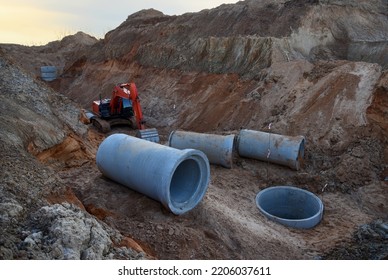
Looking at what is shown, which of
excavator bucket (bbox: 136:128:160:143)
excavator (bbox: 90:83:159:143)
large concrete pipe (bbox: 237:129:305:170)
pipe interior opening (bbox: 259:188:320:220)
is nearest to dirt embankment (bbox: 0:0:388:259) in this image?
large concrete pipe (bbox: 237:129:305:170)

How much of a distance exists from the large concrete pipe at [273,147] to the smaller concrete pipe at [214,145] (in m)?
0.68

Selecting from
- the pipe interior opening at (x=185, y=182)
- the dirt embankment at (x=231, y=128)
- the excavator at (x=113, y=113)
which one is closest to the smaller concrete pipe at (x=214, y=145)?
the dirt embankment at (x=231, y=128)

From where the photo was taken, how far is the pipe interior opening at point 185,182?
299 inches

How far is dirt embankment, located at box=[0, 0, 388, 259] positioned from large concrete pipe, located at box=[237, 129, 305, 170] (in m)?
0.32

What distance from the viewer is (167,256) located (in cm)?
624

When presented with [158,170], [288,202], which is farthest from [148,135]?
[158,170]

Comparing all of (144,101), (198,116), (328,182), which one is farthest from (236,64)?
(328,182)

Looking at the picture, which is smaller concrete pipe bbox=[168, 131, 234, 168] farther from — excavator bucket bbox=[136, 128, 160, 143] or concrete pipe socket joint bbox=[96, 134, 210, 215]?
concrete pipe socket joint bbox=[96, 134, 210, 215]

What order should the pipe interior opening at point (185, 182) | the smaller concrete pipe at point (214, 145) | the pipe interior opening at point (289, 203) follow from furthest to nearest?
the smaller concrete pipe at point (214, 145) → the pipe interior opening at point (289, 203) → the pipe interior opening at point (185, 182)

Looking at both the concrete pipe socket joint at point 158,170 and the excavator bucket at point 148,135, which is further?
the excavator bucket at point 148,135

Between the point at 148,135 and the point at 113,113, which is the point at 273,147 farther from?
the point at 113,113

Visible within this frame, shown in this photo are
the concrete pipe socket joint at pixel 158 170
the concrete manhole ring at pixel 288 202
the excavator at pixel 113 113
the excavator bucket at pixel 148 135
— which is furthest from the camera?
the excavator at pixel 113 113

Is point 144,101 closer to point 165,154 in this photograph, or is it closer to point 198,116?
point 198,116

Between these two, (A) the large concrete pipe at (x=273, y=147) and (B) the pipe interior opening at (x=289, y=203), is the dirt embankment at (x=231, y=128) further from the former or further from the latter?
Result: (B) the pipe interior opening at (x=289, y=203)
